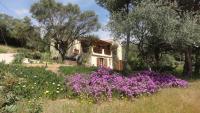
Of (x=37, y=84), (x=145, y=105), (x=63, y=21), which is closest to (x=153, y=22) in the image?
(x=37, y=84)

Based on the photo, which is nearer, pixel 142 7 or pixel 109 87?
pixel 109 87

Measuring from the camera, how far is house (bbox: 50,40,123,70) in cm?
5894

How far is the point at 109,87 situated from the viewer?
1711 centimetres

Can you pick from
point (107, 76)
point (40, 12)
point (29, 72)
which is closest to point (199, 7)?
point (107, 76)

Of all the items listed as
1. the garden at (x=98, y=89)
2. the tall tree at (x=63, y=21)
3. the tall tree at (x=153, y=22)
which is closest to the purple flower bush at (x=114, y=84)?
the garden at (x=98, y=89)

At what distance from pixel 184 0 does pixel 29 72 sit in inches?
415

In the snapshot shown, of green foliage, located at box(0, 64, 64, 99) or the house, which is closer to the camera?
green foliage, located at box(0, 64, 64, 99)

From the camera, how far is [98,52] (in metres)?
64.2

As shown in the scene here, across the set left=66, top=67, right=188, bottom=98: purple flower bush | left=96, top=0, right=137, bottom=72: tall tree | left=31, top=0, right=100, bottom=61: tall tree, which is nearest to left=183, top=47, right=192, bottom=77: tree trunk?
left=96, top=0, right=137, bottom=72: tall tree

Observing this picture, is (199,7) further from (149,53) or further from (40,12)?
(40,12)

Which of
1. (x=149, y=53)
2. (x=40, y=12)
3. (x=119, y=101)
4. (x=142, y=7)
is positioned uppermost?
(x=40, y=12)

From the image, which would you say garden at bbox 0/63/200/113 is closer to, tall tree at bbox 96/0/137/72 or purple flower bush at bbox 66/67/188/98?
purple flower bush at bbox 66/67/188/98

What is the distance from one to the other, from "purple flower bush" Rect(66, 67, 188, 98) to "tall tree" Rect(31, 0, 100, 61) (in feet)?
111

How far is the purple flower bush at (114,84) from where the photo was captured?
54.8 feet
